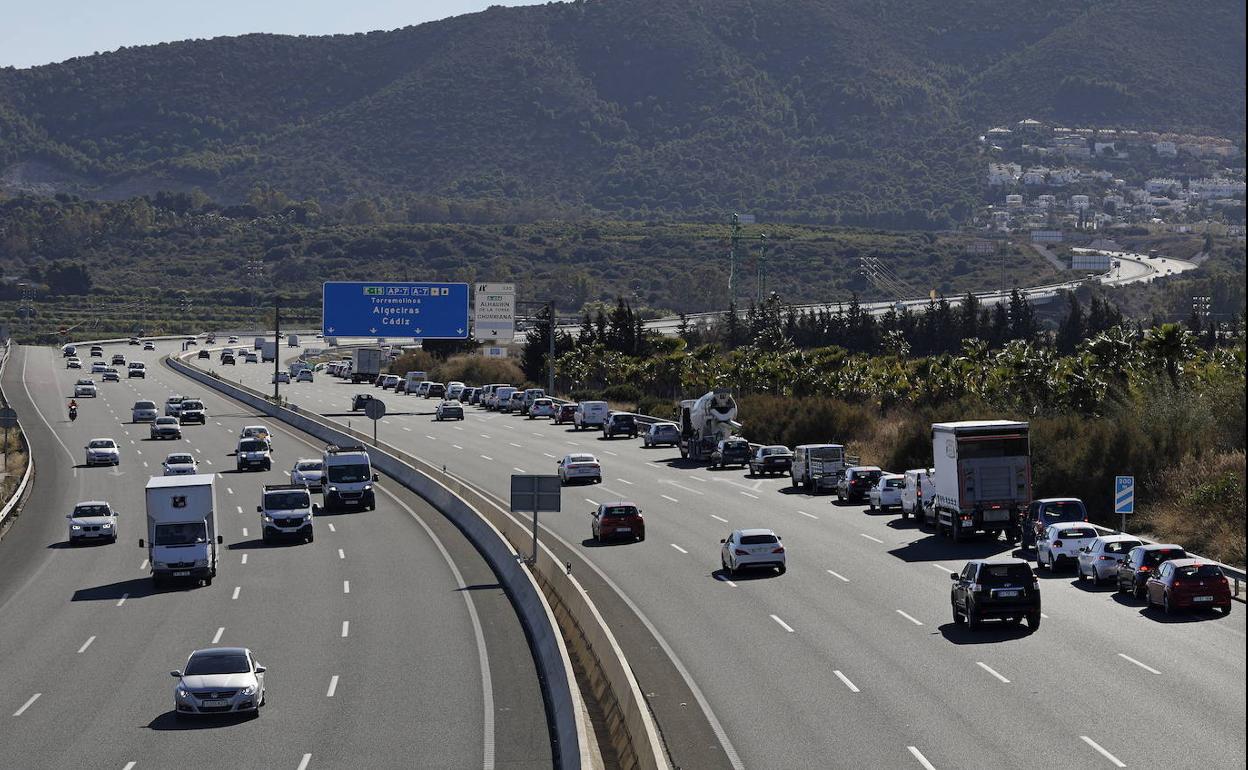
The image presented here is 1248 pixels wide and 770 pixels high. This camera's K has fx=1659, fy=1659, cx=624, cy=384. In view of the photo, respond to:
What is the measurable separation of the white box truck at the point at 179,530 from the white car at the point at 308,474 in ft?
76.0

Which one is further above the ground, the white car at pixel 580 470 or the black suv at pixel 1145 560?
the white car at pixel 580 470

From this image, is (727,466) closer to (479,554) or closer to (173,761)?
(479,554)

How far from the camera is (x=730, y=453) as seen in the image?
74.6 meters

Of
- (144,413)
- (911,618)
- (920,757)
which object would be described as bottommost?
(920,757)

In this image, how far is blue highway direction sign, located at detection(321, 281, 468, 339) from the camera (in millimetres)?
93438

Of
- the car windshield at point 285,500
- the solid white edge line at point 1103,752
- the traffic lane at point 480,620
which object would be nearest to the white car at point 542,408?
the traffic lane at point 480,620

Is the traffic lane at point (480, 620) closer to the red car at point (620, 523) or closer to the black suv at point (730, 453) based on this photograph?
the red car at point (620, 523)

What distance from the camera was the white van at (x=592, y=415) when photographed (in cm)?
9744

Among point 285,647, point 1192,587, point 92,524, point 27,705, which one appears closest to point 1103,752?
point 1192,587

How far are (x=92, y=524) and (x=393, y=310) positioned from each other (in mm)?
42344

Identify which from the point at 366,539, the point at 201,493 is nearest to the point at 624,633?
the point at 201,493

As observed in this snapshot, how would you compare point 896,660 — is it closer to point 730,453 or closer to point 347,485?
point 347,485

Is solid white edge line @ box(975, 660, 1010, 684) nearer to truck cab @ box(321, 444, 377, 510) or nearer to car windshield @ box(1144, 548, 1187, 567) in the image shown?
car windshield @ box(1144, 548, 1187, 567)

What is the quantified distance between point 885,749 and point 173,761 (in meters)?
10.6
